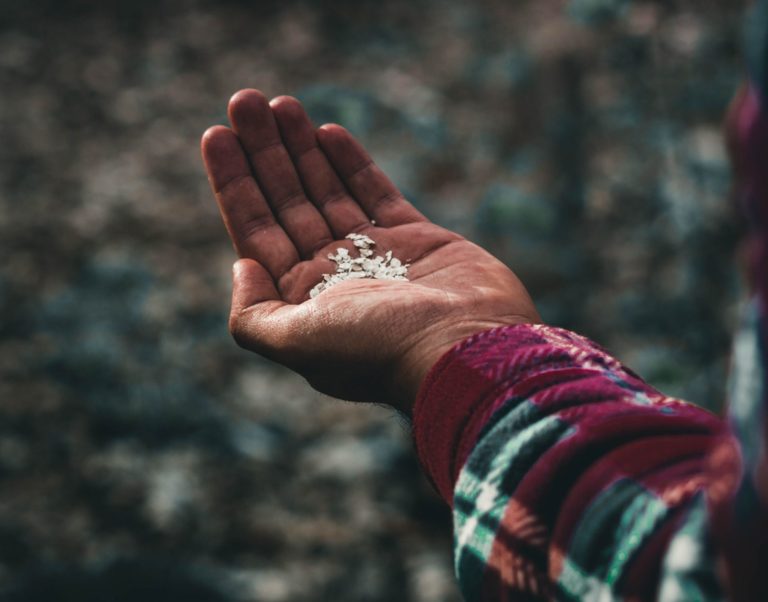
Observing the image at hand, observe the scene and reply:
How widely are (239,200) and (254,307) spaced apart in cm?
27

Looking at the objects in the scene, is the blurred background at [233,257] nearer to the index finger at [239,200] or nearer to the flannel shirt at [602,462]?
the index finger at [239,200]

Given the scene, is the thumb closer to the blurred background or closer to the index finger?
the index finger

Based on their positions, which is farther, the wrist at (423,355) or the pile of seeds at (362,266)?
the pile of seeds at (362,266)

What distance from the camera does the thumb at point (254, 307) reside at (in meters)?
1.28

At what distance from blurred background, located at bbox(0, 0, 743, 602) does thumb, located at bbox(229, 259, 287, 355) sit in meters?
0.77

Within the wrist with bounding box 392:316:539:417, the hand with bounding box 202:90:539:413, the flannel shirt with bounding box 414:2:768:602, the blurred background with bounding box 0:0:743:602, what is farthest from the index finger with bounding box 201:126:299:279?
the blurred background with bounding box 0:0:743:602

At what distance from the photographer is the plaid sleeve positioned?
608mm

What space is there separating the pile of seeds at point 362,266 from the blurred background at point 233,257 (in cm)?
80

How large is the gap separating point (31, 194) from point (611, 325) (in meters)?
2.18

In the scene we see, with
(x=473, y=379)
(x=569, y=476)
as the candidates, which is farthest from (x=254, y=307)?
(x=569, y=476)

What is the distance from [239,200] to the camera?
1.49 meters

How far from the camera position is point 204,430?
2.15 metres

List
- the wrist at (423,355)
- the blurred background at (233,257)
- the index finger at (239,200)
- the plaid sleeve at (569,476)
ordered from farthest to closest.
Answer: the blurred background at (233,257) < the index finger at (239,200) < the wrist at (423,355) < the plaid sleeve at (569,476)

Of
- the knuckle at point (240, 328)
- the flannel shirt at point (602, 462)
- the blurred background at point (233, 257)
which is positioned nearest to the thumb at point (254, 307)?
the knuckle at point (240, 328)
